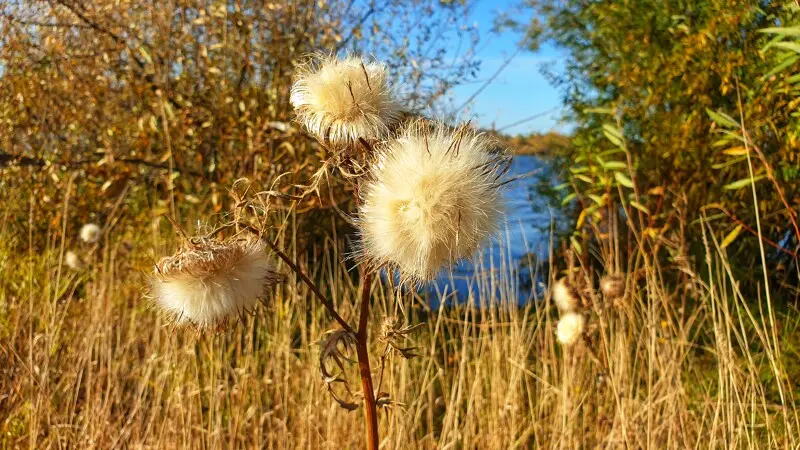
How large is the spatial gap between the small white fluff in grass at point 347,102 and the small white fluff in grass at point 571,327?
959mm

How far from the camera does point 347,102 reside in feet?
2.43

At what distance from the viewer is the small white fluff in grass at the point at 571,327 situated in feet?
5.12

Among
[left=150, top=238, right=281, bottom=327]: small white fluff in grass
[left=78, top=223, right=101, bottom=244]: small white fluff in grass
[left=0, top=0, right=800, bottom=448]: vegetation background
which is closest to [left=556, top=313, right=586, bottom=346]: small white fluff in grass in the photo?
[left=0, top=0, right=800, bottom=448]: vegetation background

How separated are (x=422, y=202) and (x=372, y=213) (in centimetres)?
5

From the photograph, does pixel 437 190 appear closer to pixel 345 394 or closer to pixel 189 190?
pixel 345 394

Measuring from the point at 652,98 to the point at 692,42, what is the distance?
13.9 inches

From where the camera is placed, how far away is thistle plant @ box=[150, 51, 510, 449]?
27.0 inches

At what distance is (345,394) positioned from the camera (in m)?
2.13

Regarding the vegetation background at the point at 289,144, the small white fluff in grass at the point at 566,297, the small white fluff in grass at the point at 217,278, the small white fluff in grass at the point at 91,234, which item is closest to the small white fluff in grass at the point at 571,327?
the small white fluff in grass at the point at 566,297

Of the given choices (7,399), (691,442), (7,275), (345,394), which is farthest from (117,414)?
(691,442)

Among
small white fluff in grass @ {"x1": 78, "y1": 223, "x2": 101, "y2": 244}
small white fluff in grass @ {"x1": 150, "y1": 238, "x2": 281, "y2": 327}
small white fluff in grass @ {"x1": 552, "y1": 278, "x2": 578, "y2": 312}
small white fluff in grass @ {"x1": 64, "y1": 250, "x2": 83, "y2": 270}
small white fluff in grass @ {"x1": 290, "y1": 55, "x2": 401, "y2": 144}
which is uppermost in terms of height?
small white fluff in grass @ {"x1": 78, "y1": 223, "x2": 101, "y2": 244}

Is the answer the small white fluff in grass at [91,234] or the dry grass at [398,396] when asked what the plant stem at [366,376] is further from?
the small white fluff in grass at [91,234]

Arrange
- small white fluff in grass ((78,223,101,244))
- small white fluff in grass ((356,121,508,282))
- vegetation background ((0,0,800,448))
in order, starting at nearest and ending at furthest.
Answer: small white fluff in grass ((356,121,508,282))
vegetation background ((0,0,800,448))
small white fluff in grass ((78,223,101,244))

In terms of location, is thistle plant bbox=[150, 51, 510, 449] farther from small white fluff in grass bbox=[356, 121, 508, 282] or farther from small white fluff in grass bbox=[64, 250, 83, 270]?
small white fluff in grass bbox=[64, 250, 83, 270]
